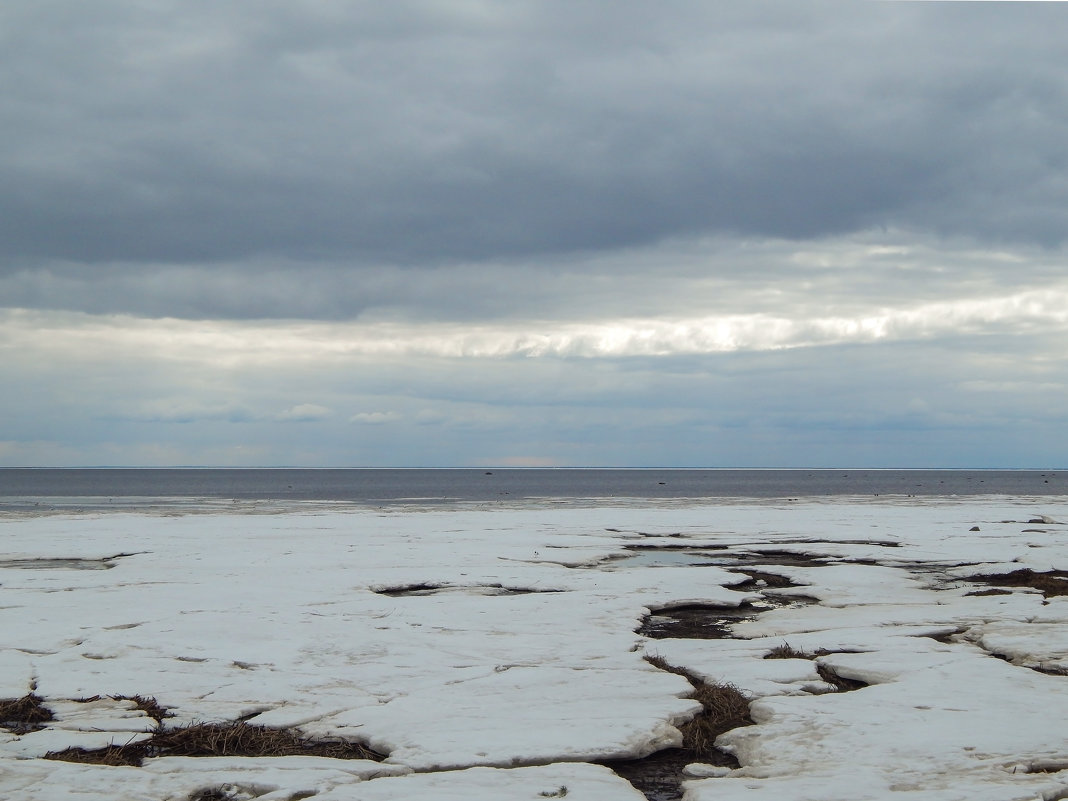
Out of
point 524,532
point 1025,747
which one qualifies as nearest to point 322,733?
point 1025,747

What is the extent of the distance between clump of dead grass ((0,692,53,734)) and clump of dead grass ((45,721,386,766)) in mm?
708

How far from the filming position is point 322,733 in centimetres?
555

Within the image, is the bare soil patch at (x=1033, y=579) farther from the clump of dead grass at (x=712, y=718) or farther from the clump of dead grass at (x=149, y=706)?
the clump of dead grass at (x=149, y=706)

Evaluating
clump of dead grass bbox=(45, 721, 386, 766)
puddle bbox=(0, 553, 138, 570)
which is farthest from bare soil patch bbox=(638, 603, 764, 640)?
puddle bbox=(0, 553, 138, 570)

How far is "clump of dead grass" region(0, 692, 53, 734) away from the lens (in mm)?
5652

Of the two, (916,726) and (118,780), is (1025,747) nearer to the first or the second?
(916,726)

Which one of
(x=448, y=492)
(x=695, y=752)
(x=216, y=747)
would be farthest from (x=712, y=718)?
(x=448, y=492)

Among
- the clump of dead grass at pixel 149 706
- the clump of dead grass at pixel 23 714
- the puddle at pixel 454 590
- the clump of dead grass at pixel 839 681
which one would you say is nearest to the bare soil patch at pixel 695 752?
the clump of dead grass at pixel 839 681

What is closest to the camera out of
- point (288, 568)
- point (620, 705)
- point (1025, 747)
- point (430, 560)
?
point (1025, 747)

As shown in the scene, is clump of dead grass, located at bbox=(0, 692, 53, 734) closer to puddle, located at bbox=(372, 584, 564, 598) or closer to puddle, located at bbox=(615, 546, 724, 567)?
puddle, located at bbox=(372, 584, 564, 598)

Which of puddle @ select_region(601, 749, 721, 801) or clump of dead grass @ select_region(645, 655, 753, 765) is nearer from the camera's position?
puddle @ select_region(601, 749, 721, 801)

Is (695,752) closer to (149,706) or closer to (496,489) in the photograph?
(149,706)

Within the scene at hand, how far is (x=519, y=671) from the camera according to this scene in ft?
23.0

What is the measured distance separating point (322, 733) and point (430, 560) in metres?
9.08
